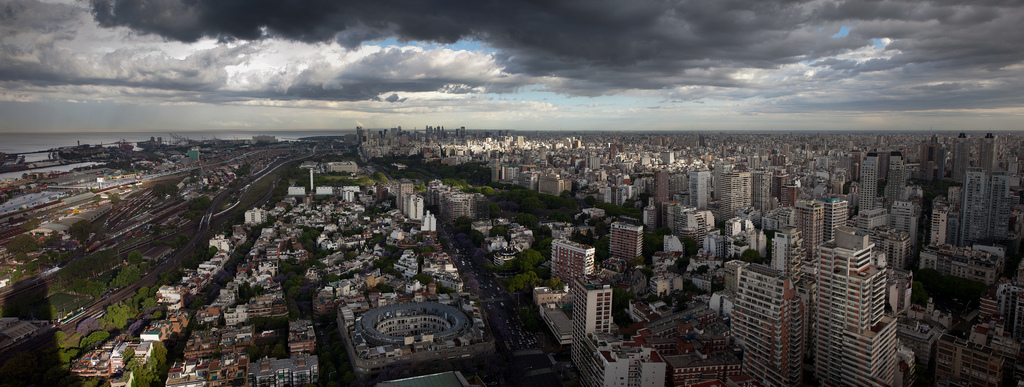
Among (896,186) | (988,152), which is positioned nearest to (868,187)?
(896,186)

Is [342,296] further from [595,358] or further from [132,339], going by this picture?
[595,358]

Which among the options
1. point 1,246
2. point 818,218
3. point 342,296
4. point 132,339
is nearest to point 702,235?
point 818,218

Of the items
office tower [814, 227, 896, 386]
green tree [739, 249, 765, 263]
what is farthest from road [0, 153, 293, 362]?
green tree [739, 249, 765, 263]

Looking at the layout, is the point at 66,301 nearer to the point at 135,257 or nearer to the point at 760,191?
the point at 135,257

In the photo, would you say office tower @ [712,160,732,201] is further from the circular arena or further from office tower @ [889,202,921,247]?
the circular arena

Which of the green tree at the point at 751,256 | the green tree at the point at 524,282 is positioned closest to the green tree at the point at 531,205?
the green tree at the point at 751,256

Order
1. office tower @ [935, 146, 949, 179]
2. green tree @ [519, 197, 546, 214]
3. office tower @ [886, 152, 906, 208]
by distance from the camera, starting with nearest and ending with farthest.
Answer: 1. office tower @ [886, 152, 906, 208]
2. green tree @ [519, 197, 546, 214]
3. office tower @ [935, 146, 949, 179]
